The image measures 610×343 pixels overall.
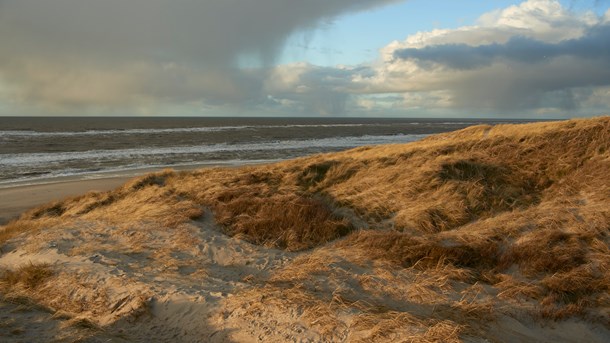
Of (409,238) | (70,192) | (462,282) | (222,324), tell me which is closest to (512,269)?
(462,282)

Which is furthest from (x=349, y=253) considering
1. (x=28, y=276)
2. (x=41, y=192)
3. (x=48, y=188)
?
(x=48, y=188)

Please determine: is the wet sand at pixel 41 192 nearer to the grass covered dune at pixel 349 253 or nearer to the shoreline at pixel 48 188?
the shoreline at pixel 48 188

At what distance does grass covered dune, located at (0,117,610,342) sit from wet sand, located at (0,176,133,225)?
10.4 ft

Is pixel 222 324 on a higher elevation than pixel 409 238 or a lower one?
lower

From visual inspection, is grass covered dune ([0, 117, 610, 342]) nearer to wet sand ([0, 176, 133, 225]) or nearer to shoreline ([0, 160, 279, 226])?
wet sand ([0, 176, 133, 225])

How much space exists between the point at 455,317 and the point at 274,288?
2.82m

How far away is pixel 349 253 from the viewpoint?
373 inches

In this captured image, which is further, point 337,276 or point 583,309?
point 337,276

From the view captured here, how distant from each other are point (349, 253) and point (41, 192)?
58.7 feet

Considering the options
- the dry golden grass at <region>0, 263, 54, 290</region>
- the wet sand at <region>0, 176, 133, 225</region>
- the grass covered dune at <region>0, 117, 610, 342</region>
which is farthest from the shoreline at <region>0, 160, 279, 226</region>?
the dry golden grass at <region>0, 263, 54, 290</region>

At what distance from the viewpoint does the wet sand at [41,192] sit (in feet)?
60.0

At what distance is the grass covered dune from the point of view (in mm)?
6836

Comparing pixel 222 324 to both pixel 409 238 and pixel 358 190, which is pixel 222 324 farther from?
pixel 358 190

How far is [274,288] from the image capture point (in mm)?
7547
